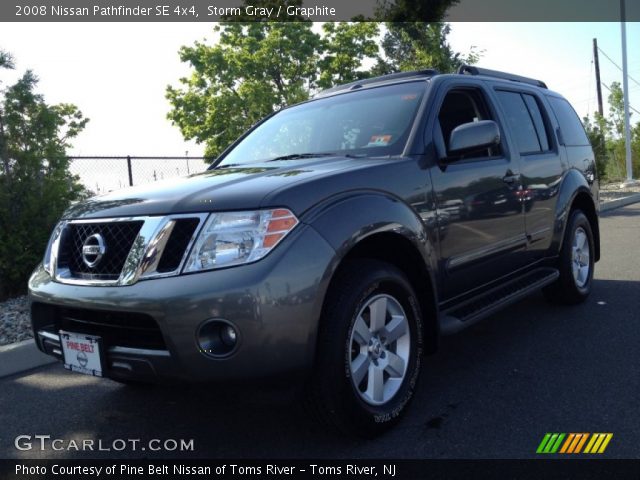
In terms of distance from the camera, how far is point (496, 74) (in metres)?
4.41

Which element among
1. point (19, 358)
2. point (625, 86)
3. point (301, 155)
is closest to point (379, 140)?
point (301, 155)

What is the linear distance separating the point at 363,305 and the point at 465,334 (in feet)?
6.93

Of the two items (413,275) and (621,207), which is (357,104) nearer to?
(413,275)

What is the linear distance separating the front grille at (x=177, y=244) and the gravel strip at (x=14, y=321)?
2.95 meters

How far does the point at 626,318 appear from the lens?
448cm

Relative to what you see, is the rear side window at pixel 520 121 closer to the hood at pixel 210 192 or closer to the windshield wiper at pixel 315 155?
the windshield wiper at pixel 315 155

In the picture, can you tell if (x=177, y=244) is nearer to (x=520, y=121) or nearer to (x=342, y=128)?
(x=342, y=128)

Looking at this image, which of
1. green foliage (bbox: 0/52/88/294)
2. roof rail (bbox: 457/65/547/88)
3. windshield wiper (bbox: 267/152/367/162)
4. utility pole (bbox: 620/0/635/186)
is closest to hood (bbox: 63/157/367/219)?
windshield wiper (bbox: 267/152/367/162)

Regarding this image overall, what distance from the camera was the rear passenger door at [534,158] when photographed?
13.3 feet

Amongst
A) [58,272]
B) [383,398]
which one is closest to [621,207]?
[383,398]

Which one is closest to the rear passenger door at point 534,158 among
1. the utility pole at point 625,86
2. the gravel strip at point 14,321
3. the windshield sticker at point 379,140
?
the windshield sticker at point 379,140

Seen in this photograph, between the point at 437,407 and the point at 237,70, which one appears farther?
the point at 237,70

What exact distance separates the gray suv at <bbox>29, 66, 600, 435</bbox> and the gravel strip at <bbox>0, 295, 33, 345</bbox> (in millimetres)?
2040

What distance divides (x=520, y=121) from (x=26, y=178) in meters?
5.25
